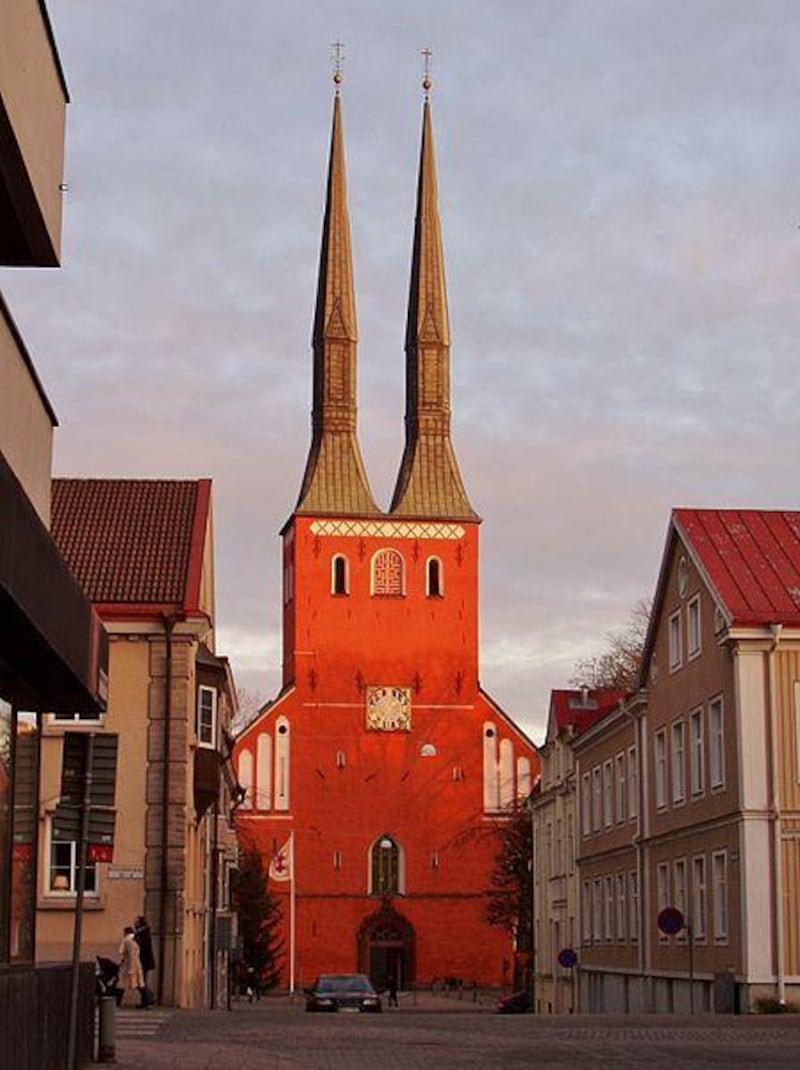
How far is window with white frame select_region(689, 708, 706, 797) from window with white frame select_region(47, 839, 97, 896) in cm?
1287

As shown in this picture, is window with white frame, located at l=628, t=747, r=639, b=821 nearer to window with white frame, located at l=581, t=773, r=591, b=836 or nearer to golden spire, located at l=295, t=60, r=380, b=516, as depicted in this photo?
window with white frame, located at l=581, t=773, r=591, b=836

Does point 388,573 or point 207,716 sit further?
point 388,573

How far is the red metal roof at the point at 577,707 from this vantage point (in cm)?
5969

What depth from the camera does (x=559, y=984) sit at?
2395 inches

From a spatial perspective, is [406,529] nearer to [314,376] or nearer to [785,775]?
[314,376]

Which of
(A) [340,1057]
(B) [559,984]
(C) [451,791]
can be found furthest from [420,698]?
(A) [340,1057]

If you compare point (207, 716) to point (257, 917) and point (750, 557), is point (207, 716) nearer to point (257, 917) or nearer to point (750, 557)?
point (750, 557)

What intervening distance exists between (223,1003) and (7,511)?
47946 millimetres

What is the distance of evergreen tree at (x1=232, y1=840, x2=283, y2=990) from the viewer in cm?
7969

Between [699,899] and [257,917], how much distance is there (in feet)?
136

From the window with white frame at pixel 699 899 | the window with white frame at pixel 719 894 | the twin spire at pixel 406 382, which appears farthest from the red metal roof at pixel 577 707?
the twin spire at pixel 406 382

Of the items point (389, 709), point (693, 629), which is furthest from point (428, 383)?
point (693, 629)

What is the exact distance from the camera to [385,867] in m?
86.3

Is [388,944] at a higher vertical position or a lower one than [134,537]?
lower
